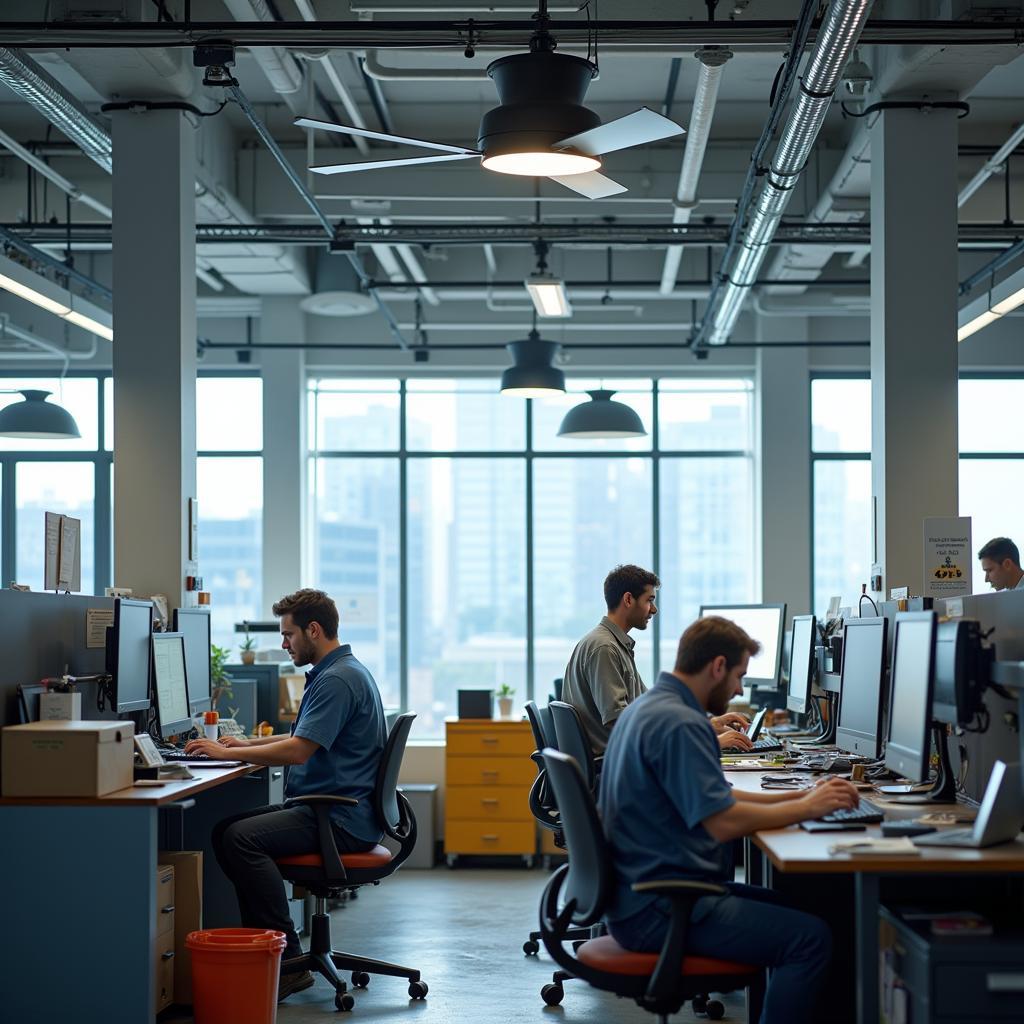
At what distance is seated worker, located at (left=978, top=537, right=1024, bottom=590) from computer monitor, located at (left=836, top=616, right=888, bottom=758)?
9.35ft

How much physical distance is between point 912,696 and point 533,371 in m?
4.87

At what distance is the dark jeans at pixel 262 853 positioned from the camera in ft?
15.2

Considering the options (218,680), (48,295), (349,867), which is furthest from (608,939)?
(48,295)

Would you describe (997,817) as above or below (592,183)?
below

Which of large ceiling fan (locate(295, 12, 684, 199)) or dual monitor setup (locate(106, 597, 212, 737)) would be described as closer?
large ceiling fan (locate(295, 12, 684, 199))

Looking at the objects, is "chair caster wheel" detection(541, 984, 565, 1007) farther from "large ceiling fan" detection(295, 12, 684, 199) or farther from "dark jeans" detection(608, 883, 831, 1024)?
"large ceiling fan" detection(295, 12, 684, 199)

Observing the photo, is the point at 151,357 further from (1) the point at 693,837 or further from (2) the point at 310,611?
(1) the point at 693,837

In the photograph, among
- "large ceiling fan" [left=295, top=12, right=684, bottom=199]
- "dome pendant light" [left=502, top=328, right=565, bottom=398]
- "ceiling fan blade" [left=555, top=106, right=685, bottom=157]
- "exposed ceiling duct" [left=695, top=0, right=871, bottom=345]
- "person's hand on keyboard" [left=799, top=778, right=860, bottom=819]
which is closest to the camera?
"person's hand on keyboard" [left=799, top=778, right=860, bottom=819]

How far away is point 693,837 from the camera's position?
10.6 feet

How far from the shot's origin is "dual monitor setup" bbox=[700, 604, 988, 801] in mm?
3551

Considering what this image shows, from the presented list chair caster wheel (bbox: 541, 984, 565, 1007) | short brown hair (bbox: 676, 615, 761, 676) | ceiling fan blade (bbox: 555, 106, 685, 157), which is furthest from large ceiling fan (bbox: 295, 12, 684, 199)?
chair caster wheel (bbox: 541, 984, 565, 1007)

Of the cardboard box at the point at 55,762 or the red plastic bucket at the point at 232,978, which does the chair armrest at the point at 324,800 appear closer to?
the red plastic bucket at the point at 232,978

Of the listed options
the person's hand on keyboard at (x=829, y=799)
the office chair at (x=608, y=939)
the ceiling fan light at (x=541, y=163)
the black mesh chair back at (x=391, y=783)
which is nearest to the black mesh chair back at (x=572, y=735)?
the black mesh chair back at (x=391, y=783)

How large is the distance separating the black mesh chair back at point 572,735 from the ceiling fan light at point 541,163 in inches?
74.3
